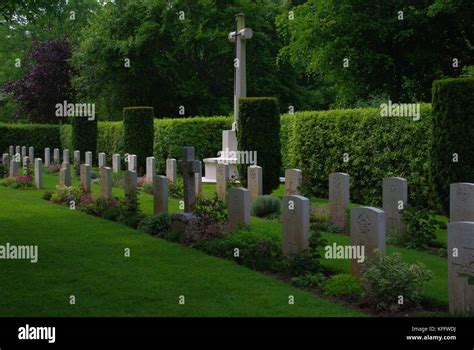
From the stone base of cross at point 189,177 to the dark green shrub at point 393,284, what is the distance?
5601 mm

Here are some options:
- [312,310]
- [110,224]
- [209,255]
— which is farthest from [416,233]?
[110,224]

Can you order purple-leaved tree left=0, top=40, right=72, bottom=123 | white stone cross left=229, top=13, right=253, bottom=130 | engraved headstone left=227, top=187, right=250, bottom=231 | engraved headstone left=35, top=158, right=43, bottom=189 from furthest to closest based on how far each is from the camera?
purple-leaved tree left=0, top=40, right=72, bottom=123, engraved headstone left=35, top=158, right=43, bottom=189, white stone cross left=229, top=13, right=253, bottom=130, engraved headstone left=227, top=187, right=250, bottom=231

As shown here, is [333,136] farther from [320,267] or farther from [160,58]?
[160,58]

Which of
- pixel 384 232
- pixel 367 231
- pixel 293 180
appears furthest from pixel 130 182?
pixel 384 232

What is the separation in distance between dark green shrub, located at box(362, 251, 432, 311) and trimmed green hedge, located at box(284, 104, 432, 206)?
773 centimetres

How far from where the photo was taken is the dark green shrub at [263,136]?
1872 cm

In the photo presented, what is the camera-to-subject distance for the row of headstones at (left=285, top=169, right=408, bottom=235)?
462 inches

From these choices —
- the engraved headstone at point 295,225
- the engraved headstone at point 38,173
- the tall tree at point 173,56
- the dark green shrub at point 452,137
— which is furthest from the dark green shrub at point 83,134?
the engraved headstone at point 295,225

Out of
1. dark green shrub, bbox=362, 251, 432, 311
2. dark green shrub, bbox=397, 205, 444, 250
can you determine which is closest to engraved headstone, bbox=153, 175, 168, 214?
dark green shrub, bbox=397, 205, 444, 250

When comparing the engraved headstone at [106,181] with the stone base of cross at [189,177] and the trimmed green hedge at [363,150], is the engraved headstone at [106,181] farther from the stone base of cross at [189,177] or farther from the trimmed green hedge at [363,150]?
the trimmed green hedge at [363,150]

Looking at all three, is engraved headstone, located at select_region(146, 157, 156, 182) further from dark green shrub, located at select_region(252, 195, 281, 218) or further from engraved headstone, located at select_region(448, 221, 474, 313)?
engraved headstone, located at select_region(448, 221, 474, 313)

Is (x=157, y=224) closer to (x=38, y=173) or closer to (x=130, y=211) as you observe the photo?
(x=130, y=211)
